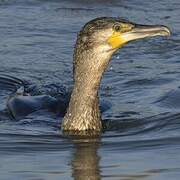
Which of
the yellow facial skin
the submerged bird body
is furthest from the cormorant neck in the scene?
the yellow facial skin

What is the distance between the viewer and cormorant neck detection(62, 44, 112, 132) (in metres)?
9.11

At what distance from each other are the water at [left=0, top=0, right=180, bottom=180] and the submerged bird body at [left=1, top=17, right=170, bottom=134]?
21cm

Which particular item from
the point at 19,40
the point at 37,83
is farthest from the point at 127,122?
the point at 19,40

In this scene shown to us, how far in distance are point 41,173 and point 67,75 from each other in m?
4.59

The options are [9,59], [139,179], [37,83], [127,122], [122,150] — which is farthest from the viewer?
[9,59]

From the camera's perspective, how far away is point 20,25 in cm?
1423

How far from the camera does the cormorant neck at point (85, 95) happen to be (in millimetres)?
9109

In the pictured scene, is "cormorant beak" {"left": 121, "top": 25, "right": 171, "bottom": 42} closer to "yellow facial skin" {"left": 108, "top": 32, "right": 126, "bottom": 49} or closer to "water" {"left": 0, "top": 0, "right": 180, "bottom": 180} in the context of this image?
"yellow facial skin" {"left": 108, "top": 32, "right": 126, "bottom": 49}

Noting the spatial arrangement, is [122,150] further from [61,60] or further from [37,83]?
[61,60]

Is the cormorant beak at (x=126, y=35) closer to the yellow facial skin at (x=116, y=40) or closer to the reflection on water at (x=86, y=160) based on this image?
the yellow facial skin at (x=116, y=40)

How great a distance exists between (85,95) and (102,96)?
1969mm

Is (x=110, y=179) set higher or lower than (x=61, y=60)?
higher

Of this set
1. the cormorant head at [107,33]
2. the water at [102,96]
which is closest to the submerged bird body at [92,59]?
the cormorant head at [107,33]

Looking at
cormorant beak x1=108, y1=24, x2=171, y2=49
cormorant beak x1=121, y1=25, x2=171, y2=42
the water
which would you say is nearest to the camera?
the water
